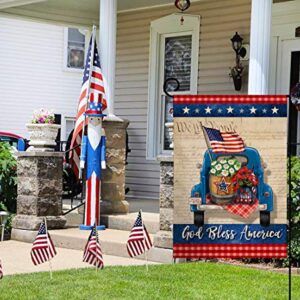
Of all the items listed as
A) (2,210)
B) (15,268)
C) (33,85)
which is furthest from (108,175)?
(33,85)

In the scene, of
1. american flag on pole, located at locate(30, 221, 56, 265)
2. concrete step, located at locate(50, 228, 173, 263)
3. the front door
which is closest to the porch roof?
the front door

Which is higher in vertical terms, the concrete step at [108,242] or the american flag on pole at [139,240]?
the american flag on pole at [139,240]

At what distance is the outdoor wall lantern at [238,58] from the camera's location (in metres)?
12.1

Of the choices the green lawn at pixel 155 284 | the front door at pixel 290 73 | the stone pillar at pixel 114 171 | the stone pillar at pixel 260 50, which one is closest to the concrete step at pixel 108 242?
the stone pillar at pixel 114 171

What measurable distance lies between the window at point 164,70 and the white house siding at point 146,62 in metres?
0.16

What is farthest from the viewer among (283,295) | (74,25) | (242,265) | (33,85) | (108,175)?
(33,85)

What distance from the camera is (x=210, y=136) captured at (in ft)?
17.8

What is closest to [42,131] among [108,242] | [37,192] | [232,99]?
[37,192]

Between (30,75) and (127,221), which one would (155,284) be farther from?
(30,75)

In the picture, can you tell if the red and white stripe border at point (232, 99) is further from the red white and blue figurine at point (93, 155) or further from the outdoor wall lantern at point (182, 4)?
the outdoor wall lantern at point (182, 4)

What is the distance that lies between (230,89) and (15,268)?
549 centimetres

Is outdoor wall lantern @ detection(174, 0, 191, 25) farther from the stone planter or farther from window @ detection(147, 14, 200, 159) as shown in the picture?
the stone planter

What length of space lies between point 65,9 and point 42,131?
4203mm

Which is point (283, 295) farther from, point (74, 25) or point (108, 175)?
point (74, 25)
